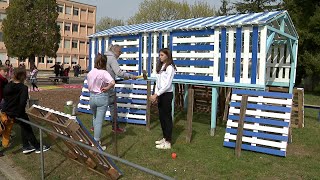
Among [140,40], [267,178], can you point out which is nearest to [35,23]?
[140,40]

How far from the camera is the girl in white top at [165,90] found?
572 cm

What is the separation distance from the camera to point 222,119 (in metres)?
9.54

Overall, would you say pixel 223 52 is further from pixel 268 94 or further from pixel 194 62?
pixel 268 94

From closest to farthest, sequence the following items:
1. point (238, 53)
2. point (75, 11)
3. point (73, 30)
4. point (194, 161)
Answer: point (194, 161)
point (238, 53)
point (73, 30)
point (75, 11)

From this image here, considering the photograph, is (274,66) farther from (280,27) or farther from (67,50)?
(67,50)

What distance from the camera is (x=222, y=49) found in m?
7.11

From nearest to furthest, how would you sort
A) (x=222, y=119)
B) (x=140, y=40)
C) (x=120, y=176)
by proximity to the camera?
(x=120, y=176) → (x=140, y=40) → (x=222, y=119)

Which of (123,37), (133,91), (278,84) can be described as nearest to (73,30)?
(123,37)

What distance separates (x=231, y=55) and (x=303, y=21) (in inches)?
768

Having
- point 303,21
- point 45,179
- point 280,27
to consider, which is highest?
point 303,21

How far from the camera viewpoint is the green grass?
Result: 189 inches

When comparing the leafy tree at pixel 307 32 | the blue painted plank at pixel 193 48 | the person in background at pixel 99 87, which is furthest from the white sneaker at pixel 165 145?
the leafy tree at pixel 307 32

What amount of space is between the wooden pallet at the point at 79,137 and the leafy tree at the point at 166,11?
40.6 meters

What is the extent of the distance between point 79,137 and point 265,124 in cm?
346
